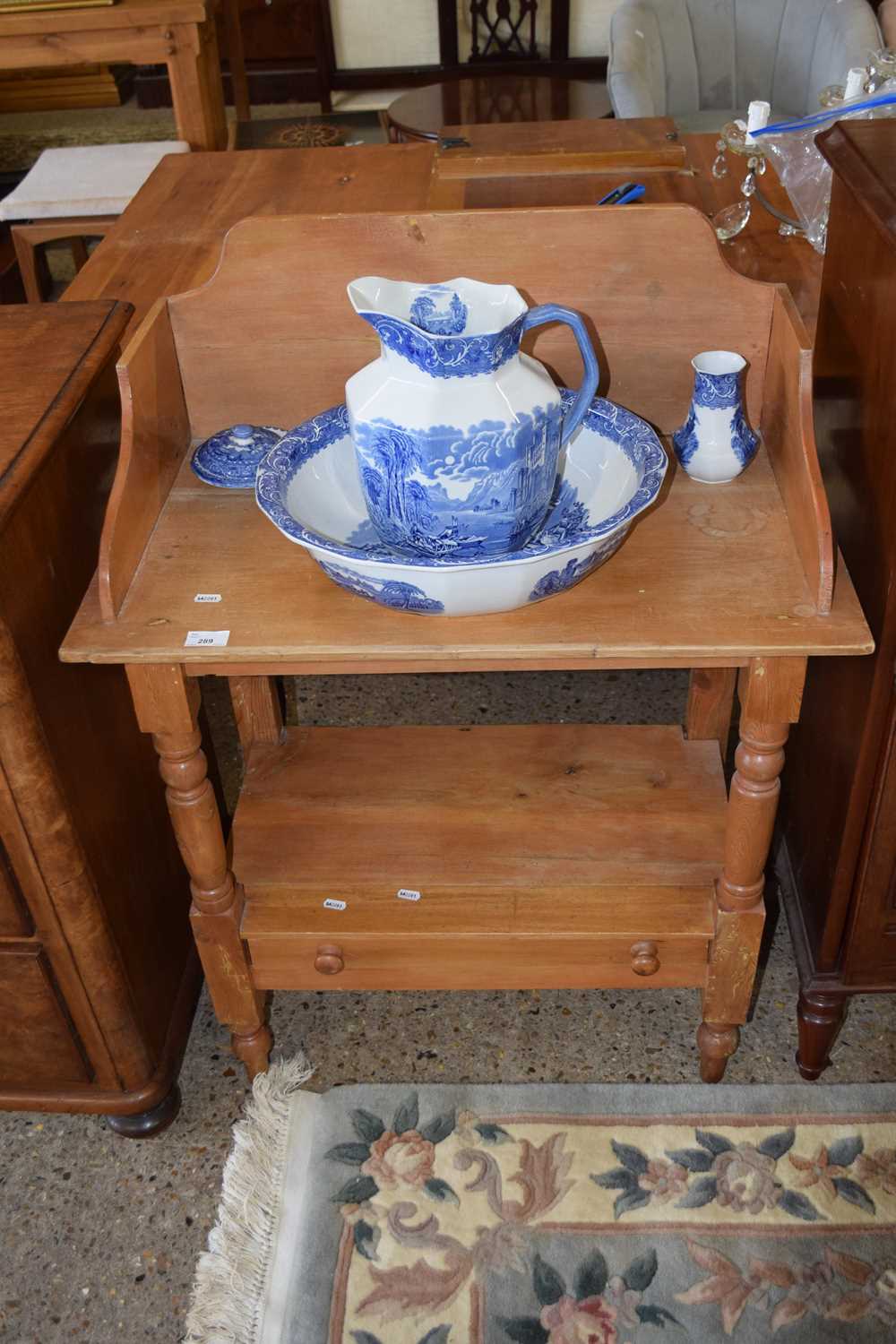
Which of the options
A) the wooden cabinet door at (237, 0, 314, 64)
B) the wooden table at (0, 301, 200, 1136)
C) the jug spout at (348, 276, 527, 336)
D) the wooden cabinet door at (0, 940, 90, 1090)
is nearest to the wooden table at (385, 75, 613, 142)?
the wooden cabinet door at (237, 0, 314, 64)

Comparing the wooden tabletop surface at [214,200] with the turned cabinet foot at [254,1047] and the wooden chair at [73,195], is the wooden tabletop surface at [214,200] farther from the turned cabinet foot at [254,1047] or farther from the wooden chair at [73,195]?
the turned cabinet foot at [254,1047]

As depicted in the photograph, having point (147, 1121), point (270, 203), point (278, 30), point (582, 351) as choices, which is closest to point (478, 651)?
point (582, 351)

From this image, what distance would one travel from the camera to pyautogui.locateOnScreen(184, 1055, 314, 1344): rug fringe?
1273 millimetres

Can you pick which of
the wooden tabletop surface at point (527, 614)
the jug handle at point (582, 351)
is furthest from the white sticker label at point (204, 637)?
the jug handle at point (582, 351)

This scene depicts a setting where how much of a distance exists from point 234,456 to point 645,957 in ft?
2.31

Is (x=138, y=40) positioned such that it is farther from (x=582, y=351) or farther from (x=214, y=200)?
(x=582, y=351)

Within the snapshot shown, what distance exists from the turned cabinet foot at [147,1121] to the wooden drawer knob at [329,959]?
0.88 ft

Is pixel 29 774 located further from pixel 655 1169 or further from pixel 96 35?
pixel 96 35

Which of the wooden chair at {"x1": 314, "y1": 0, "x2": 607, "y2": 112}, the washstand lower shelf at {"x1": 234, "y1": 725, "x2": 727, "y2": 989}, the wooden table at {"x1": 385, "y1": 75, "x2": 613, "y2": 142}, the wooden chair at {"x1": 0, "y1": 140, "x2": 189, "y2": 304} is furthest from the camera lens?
the wooden chair at {"x1": 314, "y1": 0, "x2": 607, "y2": 112}

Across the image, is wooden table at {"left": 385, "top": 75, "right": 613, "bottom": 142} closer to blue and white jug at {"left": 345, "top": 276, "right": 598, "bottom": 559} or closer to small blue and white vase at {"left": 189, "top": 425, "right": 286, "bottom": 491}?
small blue and white vase at {"left": 189, "top": 425, "right": 286, "bottom": 491}

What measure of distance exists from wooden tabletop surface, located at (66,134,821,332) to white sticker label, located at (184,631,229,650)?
839 mm

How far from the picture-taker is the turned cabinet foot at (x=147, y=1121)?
4.68 feet

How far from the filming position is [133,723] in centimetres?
138

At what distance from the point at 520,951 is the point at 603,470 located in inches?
21.7
